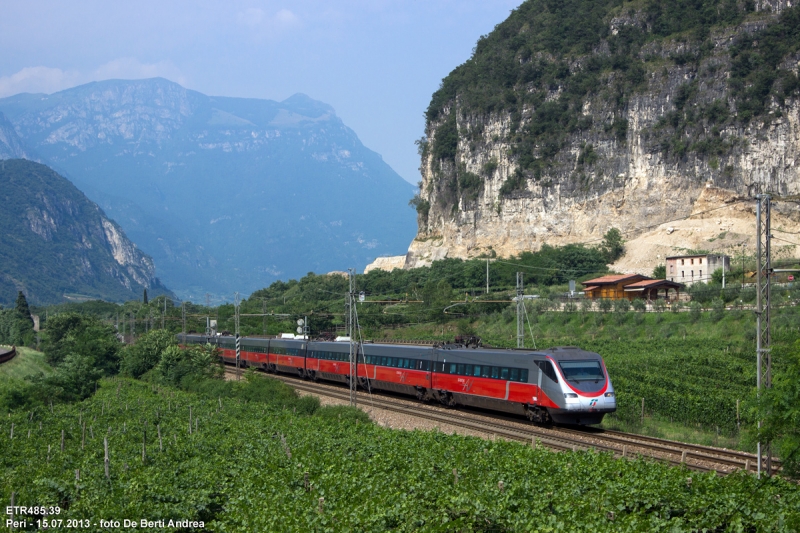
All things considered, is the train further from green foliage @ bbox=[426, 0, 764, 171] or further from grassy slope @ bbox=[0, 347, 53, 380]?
green foliage @ bbox=[426, 0, 764, 171]

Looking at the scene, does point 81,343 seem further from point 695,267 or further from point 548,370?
point 695,267

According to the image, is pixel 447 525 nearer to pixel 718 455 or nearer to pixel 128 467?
pixel 128 467

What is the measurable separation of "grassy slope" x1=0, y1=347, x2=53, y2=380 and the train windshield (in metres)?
44.2

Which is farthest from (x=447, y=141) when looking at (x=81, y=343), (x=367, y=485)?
(x=367, y=485)

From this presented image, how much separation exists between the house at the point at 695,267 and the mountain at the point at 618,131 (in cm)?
1087

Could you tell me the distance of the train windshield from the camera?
28422 mm

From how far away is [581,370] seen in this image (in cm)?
2870

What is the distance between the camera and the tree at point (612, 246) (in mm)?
119250

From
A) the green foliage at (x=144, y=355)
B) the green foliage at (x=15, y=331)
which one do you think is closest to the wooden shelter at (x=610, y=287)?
the green foliage at (x=144, y=355)

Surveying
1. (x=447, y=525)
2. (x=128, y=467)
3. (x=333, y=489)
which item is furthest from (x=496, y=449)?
(x=128, y=467)

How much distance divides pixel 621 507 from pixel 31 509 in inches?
469

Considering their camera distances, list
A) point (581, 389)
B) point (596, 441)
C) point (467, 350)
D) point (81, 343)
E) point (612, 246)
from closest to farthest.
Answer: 1. point (596, 441)
2. point (581, 389)
3. point (467, 350)
4. point (81, 343)
5. point (612, 246)

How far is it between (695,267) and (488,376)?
73.4 m

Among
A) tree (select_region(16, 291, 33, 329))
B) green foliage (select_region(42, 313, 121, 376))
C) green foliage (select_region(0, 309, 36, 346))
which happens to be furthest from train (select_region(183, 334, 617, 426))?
tree (select_region(16, 291, 33, 329))
